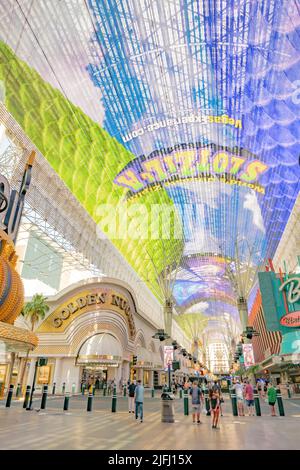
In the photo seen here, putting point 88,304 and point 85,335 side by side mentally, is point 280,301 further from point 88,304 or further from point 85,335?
point 85,335

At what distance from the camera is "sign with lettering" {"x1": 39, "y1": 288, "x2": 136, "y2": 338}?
1194 inches

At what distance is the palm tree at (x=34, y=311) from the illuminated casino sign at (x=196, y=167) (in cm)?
1737

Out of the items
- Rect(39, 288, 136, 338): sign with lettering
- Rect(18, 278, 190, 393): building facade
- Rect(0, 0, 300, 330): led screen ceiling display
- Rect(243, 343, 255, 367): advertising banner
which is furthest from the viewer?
Rect(39, 288, 136, 338): sign with lettering

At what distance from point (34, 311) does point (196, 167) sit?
73.1ft

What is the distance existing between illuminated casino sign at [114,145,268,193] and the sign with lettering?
1411 cm

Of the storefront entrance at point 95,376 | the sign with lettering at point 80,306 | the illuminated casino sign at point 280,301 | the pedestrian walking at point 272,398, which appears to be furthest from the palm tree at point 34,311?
the pedestrian walking at point 272,398

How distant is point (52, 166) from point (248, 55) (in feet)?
67.4

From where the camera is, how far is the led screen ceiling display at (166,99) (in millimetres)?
20656

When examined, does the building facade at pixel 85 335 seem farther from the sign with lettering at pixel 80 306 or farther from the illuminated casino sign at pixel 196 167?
the illuminated casino sign at pixel 196 167

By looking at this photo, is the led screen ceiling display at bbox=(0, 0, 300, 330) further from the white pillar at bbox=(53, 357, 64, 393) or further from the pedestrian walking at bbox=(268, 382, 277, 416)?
the pedestrian walking at bbox=(268, 382, 277, 416)

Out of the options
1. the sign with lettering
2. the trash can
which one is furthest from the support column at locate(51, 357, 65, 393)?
the trash can

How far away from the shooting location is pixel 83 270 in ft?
139
